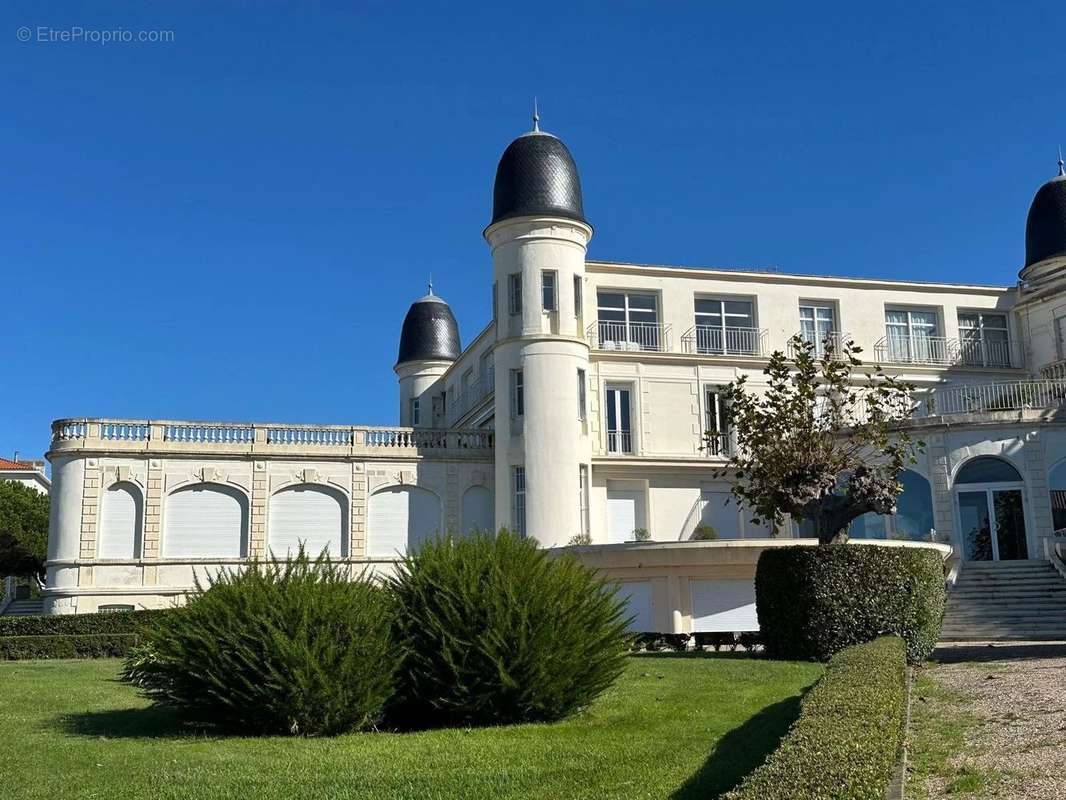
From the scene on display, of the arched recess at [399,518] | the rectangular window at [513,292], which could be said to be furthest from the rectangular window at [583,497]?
the rectangular window at [513,292]

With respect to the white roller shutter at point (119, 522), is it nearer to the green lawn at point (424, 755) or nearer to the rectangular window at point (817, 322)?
the green lawn at point (424, 755)

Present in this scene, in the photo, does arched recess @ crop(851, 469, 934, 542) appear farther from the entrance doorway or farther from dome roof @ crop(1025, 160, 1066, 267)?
dome roof @ crop(1025, 160, 1066, 267)

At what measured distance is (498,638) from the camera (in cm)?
1117

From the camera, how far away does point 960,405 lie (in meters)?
34.3

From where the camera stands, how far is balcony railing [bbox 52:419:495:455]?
3247 centimetres

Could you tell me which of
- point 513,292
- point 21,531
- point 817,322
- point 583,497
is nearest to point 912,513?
point 817,322

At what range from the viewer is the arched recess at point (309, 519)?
33.6m

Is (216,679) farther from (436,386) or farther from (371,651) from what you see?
(436,386)

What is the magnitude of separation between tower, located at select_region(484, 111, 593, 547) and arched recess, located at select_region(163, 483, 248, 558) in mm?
8312

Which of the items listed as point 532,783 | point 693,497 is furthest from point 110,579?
point 532,783

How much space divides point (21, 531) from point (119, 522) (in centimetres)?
2624

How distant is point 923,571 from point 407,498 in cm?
2025

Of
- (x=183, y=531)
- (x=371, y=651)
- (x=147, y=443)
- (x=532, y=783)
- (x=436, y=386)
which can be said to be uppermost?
(x=436, y=386)

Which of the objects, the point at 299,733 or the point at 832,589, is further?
the point at 832,589
